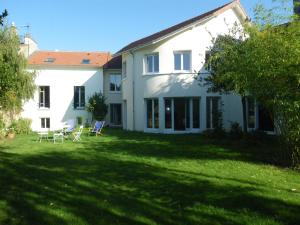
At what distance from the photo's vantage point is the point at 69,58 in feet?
137

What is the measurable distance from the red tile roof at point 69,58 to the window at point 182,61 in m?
11.9

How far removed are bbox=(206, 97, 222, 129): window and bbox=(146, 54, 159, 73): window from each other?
4.07 m

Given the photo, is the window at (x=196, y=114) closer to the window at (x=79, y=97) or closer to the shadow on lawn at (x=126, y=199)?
the window at (x=79, y=97)

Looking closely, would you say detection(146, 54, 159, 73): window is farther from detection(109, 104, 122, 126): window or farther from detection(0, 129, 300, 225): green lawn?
detection(0, 129, 300, 225): green lawn

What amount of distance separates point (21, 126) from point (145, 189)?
23822 millimetres

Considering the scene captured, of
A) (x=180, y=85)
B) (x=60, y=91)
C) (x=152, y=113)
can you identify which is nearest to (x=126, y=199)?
(x=180, y=85)

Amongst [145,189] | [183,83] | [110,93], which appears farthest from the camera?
[110,93]

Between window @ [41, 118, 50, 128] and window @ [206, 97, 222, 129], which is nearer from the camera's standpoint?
window @ [206, 97, 222, 129]

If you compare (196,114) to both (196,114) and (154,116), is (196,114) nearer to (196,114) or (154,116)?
(196,114)

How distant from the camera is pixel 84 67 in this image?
3906 cm

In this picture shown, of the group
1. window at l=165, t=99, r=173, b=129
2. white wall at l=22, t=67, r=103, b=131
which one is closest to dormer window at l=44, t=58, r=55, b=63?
white wall at l=22, t=67, r=103, b=131

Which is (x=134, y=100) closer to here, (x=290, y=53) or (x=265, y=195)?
(x=290, y=53)

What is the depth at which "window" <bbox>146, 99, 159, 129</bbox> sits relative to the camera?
29.7 meters

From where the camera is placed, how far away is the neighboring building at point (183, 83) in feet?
94.3
